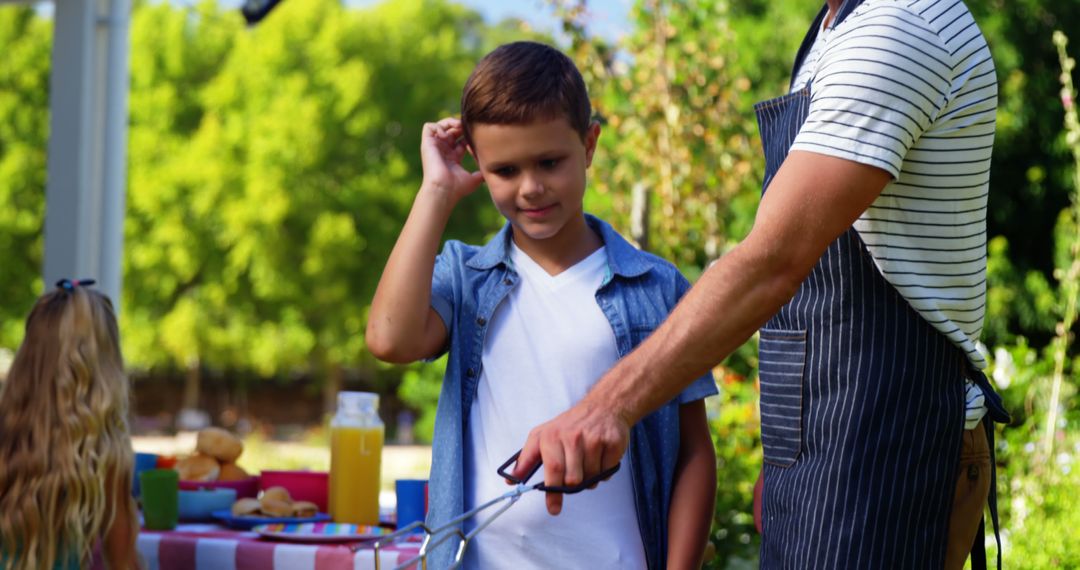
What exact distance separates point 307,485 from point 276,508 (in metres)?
0.21

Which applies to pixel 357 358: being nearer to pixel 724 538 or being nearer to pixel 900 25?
pixel 724 538

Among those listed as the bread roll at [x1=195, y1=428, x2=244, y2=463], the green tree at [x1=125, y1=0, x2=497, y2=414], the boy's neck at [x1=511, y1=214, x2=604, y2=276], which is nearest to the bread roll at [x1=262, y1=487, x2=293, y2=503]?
the bread roll at [x1=195, y1=428, x2=244, y2=463]

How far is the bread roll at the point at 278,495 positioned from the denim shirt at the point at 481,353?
A: 31.9 inches

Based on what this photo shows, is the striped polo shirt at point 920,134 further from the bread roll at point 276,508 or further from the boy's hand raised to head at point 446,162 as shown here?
the bread roll at point 276,508

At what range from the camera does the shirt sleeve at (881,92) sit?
1.31 meters

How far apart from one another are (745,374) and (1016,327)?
14.4 ft

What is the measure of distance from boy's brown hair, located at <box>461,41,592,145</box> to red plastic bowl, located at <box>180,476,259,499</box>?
3.87 feet

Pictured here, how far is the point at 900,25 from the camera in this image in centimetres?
134

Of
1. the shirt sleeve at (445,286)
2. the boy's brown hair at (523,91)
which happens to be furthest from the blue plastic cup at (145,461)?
the boy's brown hair at (523,91)


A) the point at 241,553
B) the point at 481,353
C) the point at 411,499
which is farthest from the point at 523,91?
the point at 241,553

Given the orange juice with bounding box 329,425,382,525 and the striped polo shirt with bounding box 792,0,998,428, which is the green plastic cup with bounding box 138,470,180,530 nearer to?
the orange juice with bounding box 329,425,382,525

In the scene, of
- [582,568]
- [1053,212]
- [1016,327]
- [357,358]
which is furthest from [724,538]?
[357,358]

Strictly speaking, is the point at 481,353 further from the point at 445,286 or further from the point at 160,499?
the point at 160,499

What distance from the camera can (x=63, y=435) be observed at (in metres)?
2.47
